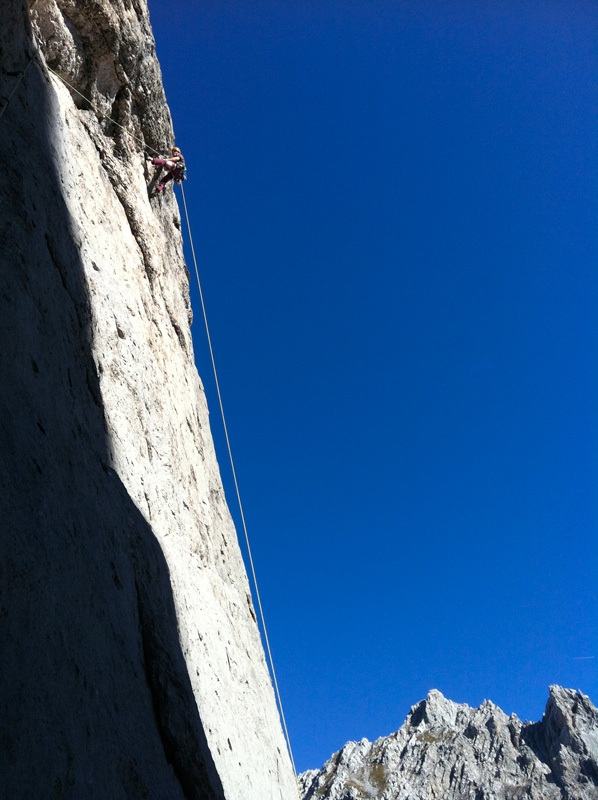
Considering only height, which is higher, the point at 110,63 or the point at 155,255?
the point at 110,63

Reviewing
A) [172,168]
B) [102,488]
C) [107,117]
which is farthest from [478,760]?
[102,488]

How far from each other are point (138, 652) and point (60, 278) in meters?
3.40

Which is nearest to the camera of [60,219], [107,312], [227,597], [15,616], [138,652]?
[15,616]

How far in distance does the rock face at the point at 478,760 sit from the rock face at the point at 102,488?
95395mm

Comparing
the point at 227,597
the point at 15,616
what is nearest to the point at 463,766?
the point at 227,597

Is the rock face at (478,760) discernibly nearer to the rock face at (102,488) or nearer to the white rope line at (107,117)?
the rock face at (102,488)

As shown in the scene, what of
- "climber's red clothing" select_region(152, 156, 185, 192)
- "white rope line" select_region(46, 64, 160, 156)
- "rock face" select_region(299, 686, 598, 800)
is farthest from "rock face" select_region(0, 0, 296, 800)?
"rock face" select_region(299, 686, 598, 800)

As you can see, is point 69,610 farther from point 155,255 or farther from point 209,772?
point 155,255

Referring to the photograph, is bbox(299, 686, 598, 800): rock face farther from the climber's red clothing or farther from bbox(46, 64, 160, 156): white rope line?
bbox(46, 64, 160, 156): white rope line

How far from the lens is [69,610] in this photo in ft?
12.8

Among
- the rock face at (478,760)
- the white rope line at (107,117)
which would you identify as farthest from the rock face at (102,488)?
the rock face at (478,760)

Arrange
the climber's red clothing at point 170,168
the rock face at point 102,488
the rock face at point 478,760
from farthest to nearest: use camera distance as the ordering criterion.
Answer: the rock face at point 478,760 < the climber's red clothing at point 170,168 < the rock face at point 102,488

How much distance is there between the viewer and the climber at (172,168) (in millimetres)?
12523

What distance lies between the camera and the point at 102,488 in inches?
208
